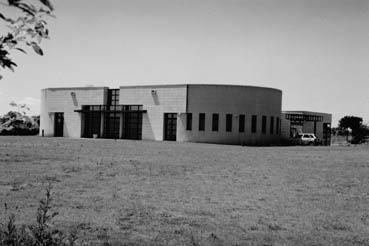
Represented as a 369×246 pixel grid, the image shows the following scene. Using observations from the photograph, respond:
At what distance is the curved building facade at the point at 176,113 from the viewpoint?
4894 centimetres

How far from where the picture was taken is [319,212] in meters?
9.27

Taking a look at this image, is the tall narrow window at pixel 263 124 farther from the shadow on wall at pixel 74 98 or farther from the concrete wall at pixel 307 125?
the shadow on wall at pixel 74 98

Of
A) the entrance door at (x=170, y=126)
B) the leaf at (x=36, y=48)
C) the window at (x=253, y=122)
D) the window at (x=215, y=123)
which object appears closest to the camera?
the leaf at (x=36, y=48)

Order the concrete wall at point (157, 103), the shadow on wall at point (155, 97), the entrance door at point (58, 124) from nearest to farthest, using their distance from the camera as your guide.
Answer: the concrete wall at point (157, 103) → the shadow on wall at point (155, 97) → the entrance door at point (58, 124)

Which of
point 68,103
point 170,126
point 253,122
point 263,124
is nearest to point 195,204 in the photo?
point 170,126

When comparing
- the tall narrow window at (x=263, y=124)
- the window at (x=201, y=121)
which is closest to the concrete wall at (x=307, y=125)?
the tall narrow window at (x=263, y=124)

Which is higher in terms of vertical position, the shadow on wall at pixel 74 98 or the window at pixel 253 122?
the shadow on wall at pixel 74 98

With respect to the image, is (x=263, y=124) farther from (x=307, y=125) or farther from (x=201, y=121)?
(x=307, y=125)

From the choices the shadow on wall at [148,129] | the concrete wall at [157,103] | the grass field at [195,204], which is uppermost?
the concrete wall at [157,103]

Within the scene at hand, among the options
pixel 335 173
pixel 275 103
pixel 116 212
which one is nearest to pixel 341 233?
pixel 116 212

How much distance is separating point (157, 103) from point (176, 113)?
258cm

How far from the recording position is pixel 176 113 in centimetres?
4988

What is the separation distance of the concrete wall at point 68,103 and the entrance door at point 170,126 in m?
8.78

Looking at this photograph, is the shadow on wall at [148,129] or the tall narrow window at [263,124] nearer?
the shadow on wall at [148,129]
